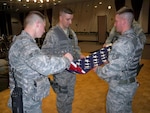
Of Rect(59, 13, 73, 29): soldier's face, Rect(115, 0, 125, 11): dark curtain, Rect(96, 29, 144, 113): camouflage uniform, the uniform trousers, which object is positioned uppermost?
Rect(115, 0, 125, 11): dark curtain

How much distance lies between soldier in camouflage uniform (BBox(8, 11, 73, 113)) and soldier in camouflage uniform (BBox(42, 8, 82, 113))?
0.77m

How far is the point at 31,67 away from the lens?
154 cm

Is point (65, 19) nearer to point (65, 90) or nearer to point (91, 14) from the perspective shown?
point (65, 90)

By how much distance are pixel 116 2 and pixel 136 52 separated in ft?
35.8

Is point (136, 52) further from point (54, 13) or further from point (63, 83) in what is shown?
point (54, 13)

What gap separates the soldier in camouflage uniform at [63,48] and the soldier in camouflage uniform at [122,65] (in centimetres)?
70

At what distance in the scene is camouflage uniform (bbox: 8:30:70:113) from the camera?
1.50 m

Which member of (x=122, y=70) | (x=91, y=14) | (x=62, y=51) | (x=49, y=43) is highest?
(x=91, y=14)

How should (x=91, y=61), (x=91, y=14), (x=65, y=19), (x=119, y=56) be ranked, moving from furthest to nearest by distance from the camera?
(x=91, y=14)
(x=65, y=19)
(x=91, y=61)
(x=119, y=56)

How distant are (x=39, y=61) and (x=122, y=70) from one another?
0.95 meters

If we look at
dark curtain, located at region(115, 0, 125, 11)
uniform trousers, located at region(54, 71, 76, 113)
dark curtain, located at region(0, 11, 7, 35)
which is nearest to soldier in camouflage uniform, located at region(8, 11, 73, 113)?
uniform trousers, located at region(54, 71, 76, 113)

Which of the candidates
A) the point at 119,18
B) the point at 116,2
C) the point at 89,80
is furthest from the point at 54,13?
the point at 119,18

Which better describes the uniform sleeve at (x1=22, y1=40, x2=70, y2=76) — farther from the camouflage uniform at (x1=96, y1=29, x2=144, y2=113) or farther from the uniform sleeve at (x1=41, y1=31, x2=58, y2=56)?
the uniform sleeve at (x1=41, y1=31, x2=58, y2=56)

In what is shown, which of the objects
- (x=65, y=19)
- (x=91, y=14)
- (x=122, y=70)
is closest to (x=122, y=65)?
(x=122, y=70)
